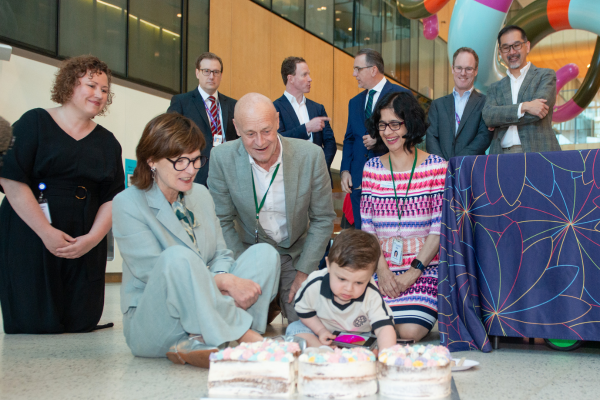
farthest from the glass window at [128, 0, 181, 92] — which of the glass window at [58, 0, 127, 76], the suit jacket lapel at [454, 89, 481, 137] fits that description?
the suit jacket lapel at [454, 89, 481, 137]

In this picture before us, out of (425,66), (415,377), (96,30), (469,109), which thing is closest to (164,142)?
(415,377)

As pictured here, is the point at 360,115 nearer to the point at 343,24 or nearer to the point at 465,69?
the point at 465,69

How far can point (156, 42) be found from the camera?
756 cm

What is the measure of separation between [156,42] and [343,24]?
527 centimetres

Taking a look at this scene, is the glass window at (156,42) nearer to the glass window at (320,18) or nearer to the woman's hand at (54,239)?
the glass window at (320,18)

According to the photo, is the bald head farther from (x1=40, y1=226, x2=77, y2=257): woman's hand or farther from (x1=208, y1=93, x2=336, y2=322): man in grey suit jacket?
(x1=40, y1=226, x2=77, y2=257): woman's hand

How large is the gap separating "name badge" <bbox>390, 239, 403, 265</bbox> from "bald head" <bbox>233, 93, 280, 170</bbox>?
0.76m

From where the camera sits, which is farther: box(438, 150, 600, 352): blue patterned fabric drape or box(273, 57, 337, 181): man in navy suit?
box(273, 57, 337, 181): man in navy suit

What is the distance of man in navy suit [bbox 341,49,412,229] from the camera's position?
12.8 ft

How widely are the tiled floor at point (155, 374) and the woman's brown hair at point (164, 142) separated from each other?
698mm

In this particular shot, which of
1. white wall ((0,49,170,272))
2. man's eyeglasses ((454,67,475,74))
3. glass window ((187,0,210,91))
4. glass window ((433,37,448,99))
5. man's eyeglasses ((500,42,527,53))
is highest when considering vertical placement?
glass window ((433,37,448,99))

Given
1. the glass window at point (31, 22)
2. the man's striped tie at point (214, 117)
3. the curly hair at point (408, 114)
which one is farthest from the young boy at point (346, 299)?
the glass window at point (31, 22)

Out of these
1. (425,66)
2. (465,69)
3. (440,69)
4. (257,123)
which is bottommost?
(257,123)

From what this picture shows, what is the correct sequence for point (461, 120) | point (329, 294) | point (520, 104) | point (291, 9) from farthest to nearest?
point (291, 9) → point (461, 120) → point (520, 104) → point (329, 294)
